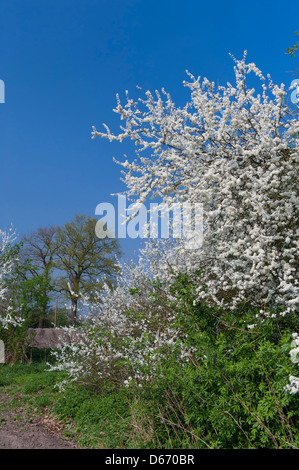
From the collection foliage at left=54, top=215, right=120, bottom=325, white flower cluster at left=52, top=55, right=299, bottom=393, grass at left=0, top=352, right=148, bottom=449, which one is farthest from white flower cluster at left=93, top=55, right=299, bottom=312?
foliage at left=54, top=215, right=120, bottom=325

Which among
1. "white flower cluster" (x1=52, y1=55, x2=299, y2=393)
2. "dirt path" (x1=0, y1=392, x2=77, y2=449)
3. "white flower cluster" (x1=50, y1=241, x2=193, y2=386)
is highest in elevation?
"white flower cluster" (x1=52, y1=55, x2=299, y2=393)

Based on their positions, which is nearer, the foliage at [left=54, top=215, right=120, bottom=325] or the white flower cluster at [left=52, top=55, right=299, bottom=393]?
the white flower cluster at [left=52, top=55, right=299, bottom=393]

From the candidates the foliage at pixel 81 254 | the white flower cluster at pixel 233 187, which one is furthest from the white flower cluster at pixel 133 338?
the foliage at pixel 81 254

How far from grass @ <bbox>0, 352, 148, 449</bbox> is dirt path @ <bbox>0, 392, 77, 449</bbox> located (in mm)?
158

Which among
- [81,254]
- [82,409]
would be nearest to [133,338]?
[82,409]

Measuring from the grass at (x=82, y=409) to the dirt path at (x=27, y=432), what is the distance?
0.52ft

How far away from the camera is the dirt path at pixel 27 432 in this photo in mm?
5676

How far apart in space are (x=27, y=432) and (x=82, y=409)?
40.5 inches

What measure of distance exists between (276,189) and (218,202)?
0.72 metres

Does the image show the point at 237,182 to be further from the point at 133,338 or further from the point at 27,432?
the point at 27,432

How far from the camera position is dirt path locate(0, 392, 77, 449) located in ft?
18.6

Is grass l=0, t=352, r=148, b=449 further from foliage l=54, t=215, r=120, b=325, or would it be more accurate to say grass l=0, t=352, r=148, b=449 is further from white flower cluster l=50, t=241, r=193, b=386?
foliage l=54, t=215, r=120, b=325

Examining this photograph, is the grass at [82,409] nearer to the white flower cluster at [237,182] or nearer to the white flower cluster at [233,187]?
the white flower cluster at [233,187]
